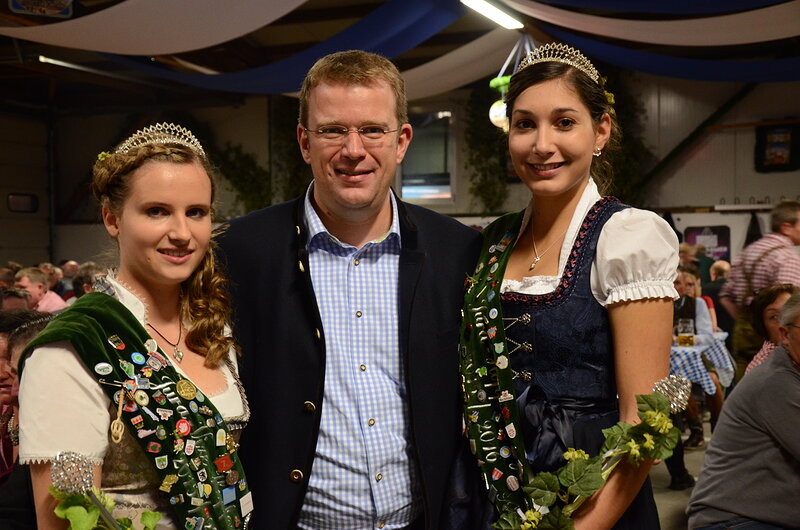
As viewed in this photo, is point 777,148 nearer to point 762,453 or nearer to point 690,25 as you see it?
point 690,25

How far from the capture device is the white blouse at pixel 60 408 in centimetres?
128

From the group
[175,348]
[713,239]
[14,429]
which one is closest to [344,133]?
[175,348]

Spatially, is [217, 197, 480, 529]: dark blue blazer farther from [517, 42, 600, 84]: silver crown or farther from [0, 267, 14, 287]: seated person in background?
[0, 267, 14, 287]: seated person in background

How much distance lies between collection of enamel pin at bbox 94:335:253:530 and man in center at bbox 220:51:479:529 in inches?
9.8

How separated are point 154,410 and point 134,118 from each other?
11.7 metres

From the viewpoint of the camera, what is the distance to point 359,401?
1.71 metres

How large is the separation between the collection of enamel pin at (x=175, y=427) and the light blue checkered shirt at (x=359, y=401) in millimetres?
292

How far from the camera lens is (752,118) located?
893 cm

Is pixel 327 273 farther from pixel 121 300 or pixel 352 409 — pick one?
pixel 121 300

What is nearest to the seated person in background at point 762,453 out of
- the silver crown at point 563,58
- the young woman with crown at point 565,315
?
the young woman with crown at point 565,315

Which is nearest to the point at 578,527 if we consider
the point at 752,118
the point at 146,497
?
the point at 146,497

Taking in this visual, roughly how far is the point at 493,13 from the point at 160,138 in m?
4.79

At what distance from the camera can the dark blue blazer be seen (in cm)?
168

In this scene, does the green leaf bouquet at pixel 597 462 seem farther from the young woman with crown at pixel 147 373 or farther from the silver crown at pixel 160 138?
the silver crown at pixel 160 138
